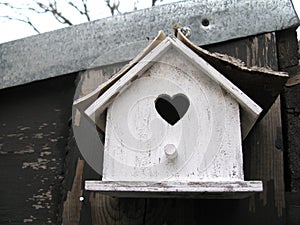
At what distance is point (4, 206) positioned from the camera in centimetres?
100

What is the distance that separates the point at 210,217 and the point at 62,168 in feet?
1.25

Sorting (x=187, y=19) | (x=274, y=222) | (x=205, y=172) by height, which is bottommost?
(x=274, y=222)

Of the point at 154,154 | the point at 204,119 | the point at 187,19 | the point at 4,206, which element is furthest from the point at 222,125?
the point at 4,206

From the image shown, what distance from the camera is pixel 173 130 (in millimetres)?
750

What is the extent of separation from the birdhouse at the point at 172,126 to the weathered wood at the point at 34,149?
9.3 inches

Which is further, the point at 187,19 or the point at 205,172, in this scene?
the point at 187,19

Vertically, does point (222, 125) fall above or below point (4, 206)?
above

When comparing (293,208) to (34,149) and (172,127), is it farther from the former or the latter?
(34,149)

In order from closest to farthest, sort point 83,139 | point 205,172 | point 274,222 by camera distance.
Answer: point 205,172 → point 274,222 → point 83,139

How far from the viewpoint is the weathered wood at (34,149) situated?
0.98 m

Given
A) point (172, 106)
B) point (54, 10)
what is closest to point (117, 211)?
point (172, 106)

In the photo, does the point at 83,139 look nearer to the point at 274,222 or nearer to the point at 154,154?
the point at 154,154

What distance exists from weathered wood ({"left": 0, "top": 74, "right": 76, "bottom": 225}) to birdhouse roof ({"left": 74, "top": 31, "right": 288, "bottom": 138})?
245mm

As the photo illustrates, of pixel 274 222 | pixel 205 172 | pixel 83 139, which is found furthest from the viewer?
pixel 83 139
